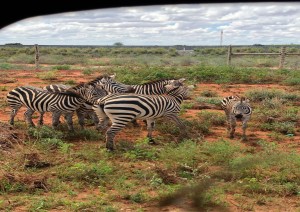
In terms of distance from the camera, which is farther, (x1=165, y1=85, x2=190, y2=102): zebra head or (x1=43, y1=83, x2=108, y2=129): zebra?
(x1=165, y1=85, x2=190, y2=102): zebra head

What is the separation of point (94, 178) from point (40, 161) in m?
1.08

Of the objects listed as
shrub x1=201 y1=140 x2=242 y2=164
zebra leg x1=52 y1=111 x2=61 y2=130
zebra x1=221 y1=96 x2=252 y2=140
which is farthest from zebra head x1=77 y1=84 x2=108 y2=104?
zebra x1=221 y1=96 x2=252 y2=140

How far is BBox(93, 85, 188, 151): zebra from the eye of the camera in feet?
24.8

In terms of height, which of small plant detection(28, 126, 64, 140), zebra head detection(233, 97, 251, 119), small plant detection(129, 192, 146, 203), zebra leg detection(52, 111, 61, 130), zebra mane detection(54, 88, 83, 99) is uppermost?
zebra mane detection(54, 88, 83, 99)

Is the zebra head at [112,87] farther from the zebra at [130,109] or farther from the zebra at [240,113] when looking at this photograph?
the zebra at [240,113]

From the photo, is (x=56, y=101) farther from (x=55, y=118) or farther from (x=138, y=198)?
(x=138, y=198)

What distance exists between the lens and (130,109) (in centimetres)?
760

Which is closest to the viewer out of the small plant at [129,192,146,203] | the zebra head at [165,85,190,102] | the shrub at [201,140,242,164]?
the small plant at [129,192,146,203]

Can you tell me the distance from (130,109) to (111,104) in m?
0.38

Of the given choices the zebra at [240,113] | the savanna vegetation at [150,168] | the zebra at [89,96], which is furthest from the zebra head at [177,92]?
the zebra at [89,96]

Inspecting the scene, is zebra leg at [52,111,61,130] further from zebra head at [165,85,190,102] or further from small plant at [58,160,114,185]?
zebra head at [165,85,190,102]

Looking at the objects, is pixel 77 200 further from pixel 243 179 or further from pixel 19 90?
pixel 19 90

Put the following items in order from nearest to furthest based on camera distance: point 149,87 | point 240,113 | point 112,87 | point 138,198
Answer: point 138,198 → point 240,113 → point 112,87 → point 149,87

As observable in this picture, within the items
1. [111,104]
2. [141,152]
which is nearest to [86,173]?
[141,152]
